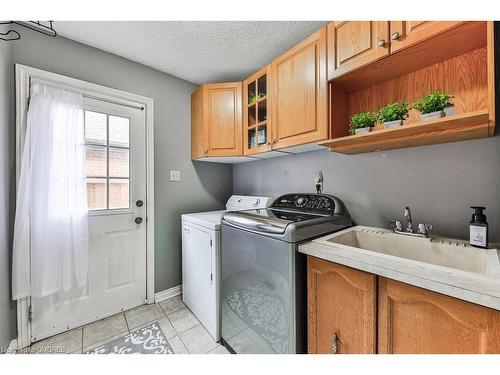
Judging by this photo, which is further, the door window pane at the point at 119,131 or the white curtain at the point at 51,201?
the door window pane at the point at 119,131

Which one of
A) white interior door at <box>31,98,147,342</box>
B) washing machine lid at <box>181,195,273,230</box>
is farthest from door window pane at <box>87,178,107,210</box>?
washing machine lid at <box>181,195,273,230</box>

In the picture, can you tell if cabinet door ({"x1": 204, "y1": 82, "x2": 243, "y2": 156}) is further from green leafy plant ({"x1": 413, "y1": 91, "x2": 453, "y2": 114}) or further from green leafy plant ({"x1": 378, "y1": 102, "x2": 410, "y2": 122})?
green leafy plant ({"x1": 413, "y1": 91, "x2": 453, "y2": 114})

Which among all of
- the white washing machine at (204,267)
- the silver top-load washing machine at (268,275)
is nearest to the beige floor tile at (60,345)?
the white washing machine at (204,267)

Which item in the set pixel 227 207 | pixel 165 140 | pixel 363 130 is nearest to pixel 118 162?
pixel 165 140

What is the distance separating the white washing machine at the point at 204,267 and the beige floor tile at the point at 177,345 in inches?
8.8

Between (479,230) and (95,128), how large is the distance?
2665mm

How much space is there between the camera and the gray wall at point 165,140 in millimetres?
1718

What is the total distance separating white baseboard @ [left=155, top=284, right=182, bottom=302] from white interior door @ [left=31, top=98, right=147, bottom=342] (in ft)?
0.45

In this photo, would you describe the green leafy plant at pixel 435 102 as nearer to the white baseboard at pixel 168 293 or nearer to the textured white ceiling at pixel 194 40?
the textured white ceiling at pixel 194 40

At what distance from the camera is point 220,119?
81.1 inches

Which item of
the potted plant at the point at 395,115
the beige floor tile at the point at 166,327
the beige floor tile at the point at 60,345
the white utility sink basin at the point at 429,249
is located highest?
the potted plant at the point at 395,115

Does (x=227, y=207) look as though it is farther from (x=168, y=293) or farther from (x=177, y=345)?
(x=177, y=345)

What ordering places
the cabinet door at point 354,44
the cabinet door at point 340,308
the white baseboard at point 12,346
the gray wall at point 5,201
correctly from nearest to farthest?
the cabinet door at point 340,308, the cabinet door at point 354,44, the gray wall at point 5,201, the white baseboard at point 12,346
